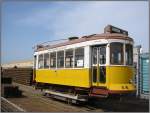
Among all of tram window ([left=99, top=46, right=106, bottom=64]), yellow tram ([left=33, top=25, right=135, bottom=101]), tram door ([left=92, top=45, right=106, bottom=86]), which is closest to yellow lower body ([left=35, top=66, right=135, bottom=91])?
yellow tram ([left=33, top=25, right=135, bottom=101])

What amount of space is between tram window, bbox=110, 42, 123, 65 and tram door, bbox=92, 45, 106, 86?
0.37 metres

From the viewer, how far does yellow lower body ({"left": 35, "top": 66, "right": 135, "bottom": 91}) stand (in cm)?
1473

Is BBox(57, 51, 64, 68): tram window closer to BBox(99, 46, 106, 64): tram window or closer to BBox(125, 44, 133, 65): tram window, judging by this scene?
BBox(99, 46, 106, 64): tram window

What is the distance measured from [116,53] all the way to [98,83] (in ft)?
5.06

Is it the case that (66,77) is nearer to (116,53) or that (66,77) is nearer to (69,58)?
(69,58)

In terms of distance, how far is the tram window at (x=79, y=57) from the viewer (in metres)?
16.6

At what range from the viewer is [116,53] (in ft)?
49.9

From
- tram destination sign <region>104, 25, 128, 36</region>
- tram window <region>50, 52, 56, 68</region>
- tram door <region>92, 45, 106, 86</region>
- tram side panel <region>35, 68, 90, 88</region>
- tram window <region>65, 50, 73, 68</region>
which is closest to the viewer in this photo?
tram door <region>92, 45, 106, 86</region>

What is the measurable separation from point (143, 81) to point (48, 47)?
6158 mm

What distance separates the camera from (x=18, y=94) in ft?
75.3

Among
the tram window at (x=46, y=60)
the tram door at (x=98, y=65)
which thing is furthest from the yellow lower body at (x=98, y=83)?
the tram window at (x=46, y=60)

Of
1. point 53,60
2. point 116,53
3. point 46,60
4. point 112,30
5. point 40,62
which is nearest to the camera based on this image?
point 116,53

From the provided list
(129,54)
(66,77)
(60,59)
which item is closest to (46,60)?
(60,59)

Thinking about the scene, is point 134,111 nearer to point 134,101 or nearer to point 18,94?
point 134,101
